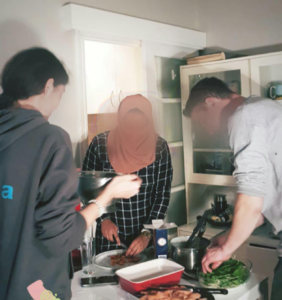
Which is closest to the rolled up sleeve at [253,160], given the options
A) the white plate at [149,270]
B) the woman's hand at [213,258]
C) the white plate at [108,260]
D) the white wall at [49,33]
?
the woman's hand at [213,258]

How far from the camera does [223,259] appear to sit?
0.92 metres

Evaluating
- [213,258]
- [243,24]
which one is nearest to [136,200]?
[213,258]

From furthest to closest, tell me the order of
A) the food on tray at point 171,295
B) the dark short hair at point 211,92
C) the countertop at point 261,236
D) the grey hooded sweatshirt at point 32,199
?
the countertop at point 261,236 → the dark short hair at point 211,92 → the food on tray at point 171,295 → the grey hooded sweatshirt at point 32,199

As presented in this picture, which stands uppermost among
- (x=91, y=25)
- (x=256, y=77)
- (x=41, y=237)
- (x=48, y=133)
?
(x=91, y=25)

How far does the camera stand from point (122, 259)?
3.40 feet

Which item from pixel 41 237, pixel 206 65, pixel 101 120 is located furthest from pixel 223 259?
pixel 206 65

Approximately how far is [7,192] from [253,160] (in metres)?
0.59

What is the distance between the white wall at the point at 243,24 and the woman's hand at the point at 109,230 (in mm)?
1163

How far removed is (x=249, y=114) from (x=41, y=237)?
582 millimetres

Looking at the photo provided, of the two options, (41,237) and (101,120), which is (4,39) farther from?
(41,237)

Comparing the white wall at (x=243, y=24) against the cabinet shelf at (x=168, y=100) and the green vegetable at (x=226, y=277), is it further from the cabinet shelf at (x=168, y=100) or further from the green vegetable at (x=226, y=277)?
the green vegetable at (x=226, y=277)

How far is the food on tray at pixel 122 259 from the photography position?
1.02 meters

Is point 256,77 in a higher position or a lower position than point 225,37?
lower

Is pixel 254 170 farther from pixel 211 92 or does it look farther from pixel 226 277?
pixel 211 92
